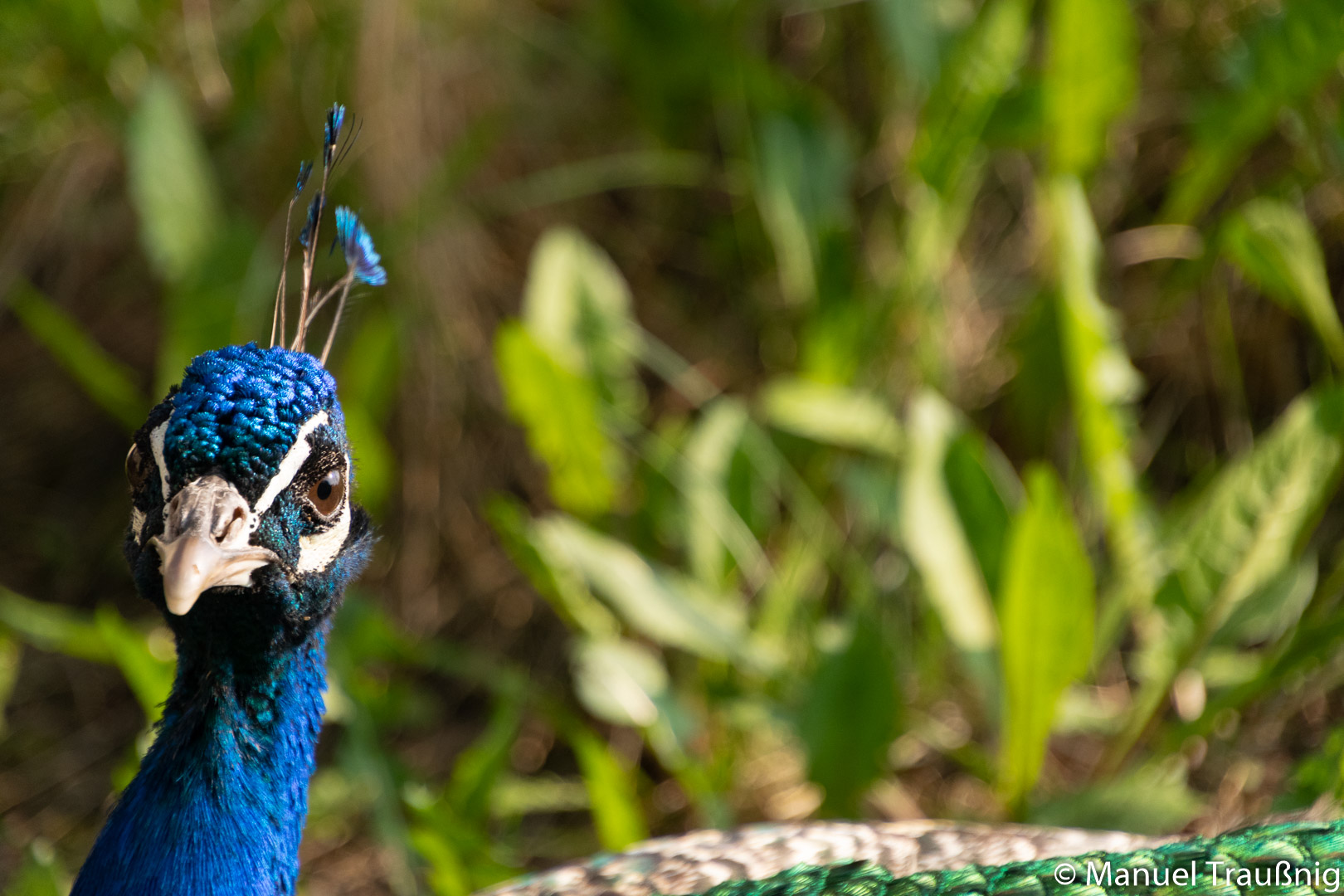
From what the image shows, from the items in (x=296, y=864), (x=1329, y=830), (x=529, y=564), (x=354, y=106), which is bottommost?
(x=1329, y=830)

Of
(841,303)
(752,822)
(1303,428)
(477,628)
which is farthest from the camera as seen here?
(477,628)

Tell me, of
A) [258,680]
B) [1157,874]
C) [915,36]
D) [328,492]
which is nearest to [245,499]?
[328,492]

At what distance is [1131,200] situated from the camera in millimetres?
2434

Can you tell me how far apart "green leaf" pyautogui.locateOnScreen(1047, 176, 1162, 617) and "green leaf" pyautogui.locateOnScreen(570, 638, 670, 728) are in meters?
0.75

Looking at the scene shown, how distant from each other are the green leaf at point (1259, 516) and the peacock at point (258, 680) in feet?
1.99

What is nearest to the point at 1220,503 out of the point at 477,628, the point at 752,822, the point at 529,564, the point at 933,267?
the point at 933,267

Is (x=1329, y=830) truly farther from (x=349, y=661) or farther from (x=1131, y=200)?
(x=1131, y=200)

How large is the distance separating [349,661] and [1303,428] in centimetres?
144

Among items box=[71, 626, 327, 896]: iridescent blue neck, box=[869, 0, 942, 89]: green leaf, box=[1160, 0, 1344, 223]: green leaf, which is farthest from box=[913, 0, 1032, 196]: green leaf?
box=[71, 626, 327, 896]: iridescent blue neck

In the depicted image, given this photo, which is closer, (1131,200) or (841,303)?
(841,303)

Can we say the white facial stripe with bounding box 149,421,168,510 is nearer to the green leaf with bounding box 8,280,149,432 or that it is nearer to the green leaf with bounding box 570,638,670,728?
the green leaf with bounding box 570,638,670,728

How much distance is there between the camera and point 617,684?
1.85m

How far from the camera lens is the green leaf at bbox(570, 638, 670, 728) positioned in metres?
1.83

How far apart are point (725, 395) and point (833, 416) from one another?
46 centimetres
